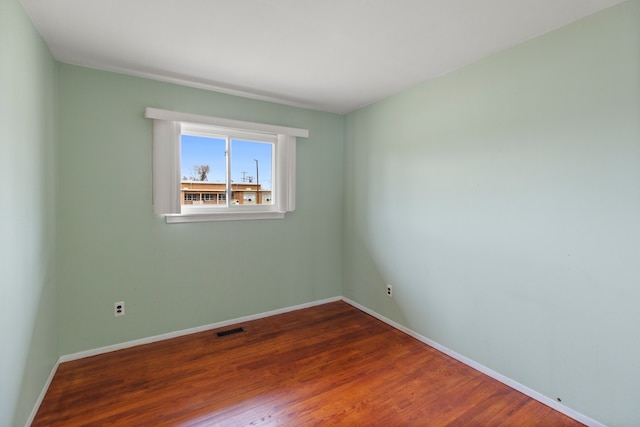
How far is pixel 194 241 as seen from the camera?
2867 millimetres

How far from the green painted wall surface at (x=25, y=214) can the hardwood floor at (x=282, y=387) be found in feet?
1.16

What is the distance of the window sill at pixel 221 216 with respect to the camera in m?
2.76

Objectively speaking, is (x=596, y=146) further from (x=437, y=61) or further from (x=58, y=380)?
(x=58, y=380)

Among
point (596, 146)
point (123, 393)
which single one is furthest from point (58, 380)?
point (596, 146)

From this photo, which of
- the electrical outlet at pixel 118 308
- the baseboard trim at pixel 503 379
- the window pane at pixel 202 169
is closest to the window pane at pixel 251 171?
the window pane at pixel 202 169

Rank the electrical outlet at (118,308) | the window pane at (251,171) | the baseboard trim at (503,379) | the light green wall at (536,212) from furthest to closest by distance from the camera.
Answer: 1. the window pane at (251,171)
2. the electrical outlet at (118,308)
3. the baseboard trim at (503,379)
4. the light green wall at (536,212)

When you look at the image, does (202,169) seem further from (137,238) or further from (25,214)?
(25,214)

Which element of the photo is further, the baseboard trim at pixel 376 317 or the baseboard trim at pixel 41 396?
the baseboard trim at pixel 376 317

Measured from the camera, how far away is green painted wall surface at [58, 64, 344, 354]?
238cm

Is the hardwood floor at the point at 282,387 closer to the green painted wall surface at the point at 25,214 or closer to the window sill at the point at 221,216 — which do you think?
the green painted wall surface at the point at 25,214

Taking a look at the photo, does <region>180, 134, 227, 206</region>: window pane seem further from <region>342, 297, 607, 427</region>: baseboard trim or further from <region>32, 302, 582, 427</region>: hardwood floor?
<region>342, 297, 607, 427</region>: baseboard trim

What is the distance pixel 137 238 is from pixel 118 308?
0.60 meters

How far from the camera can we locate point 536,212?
197cm

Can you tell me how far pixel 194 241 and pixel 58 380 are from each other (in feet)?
4.40
